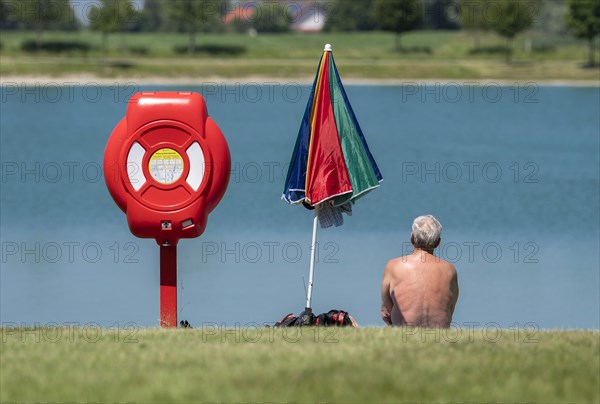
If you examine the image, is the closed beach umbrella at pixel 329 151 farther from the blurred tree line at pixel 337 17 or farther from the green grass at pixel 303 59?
the blurred tree line at pixel 337 17

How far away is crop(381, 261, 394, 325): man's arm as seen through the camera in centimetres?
918

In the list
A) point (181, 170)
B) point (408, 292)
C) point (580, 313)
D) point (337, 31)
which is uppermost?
point (337, 31)

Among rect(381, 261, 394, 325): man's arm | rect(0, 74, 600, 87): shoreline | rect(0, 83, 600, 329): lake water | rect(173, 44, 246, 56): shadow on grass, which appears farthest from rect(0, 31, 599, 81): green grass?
rect(381, 261, 394, 325): man's arm

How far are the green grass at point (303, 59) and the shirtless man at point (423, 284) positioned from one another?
222ft

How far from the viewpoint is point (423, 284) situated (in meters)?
9.06

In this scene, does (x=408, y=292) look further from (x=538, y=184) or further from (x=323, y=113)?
(x=538, y=184)

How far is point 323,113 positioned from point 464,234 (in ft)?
40.4

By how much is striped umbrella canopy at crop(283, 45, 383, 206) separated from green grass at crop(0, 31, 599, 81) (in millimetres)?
65773

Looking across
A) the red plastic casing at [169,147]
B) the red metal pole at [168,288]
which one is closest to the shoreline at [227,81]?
the red metal pole at [168,288]

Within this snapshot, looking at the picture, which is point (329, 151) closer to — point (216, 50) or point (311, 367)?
point (311, 367)

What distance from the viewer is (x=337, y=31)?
124 meters

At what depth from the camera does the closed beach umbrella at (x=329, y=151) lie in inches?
420

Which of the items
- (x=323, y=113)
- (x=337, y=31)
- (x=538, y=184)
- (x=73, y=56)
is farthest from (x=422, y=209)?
(x=337, y=31)

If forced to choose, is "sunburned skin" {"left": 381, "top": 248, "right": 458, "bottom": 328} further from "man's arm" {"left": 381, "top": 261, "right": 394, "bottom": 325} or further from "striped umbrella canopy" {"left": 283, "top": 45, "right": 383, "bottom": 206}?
"striped umbrella canopy" {"left": 283, "top": 45, "right": 383, "bottom": 206}
